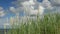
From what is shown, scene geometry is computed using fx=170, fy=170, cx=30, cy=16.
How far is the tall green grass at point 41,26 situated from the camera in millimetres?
2926

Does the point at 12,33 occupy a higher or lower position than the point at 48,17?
lower

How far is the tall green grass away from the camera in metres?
2.93

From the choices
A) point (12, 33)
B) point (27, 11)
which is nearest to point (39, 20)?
point (27, 11)

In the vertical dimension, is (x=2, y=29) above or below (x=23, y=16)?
below

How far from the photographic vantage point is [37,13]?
3.06 meters

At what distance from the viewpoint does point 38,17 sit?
3061mm

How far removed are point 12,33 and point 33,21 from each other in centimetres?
43

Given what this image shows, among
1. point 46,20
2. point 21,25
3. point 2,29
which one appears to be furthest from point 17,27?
point 46,20

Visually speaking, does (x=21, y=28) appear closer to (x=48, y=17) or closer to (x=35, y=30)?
(x=35, y=30)

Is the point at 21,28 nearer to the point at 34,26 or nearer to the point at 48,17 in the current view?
the point at 34,26

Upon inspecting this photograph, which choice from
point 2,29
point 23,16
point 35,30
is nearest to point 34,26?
point 35,30

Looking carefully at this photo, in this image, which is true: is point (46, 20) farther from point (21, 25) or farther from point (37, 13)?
point (21, 25)

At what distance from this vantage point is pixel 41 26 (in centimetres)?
296

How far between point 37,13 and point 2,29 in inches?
27.0
